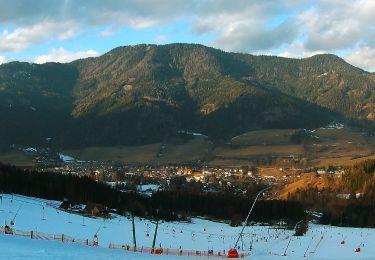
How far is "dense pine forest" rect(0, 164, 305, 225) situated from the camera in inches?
4835

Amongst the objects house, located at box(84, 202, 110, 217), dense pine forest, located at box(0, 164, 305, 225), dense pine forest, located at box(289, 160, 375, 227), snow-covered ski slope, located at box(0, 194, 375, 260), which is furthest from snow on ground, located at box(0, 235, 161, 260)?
dense pine forest, located at box(289, 160, 375, 227)

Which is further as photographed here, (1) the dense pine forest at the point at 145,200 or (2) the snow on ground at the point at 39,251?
(1) the dense pine forest at the point at 145,200

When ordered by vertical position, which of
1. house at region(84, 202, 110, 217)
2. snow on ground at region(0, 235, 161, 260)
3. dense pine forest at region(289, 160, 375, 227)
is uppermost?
snow on ground at region(0, 235, 161, 260)

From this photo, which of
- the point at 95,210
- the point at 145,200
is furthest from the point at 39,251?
the point at 145,200

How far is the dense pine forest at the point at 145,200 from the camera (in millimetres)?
122812

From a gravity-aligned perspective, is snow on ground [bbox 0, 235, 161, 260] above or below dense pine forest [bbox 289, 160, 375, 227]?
above

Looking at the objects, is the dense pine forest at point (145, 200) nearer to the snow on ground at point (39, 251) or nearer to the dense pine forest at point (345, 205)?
the dense pine forest at point (345, 205)

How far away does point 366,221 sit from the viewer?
150375mm


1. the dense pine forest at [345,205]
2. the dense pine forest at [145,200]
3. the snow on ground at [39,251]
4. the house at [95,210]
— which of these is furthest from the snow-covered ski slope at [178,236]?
the dense pine forest at [345,205]

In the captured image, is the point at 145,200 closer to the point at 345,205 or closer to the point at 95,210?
the point at 95,210

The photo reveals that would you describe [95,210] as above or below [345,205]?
above

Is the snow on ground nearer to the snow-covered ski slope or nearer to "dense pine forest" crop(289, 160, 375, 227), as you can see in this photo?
the snow-covered ski slope

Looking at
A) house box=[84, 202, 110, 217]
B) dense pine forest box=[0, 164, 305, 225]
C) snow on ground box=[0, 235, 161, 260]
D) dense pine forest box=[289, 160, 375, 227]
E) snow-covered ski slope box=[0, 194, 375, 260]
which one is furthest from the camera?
dense pine forest box=[289, 160, 375, 227]

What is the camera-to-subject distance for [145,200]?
151 meters
